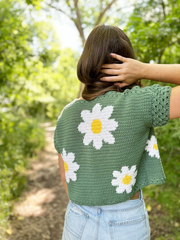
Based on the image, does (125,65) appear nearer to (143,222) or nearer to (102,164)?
(102,164)

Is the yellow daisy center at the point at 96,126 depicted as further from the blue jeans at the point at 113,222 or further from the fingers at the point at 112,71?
the blue jeans at the point at 113,222

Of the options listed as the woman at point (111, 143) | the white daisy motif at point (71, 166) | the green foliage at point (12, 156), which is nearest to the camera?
the woman at point (111, 143)

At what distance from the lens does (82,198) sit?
3.88 ft

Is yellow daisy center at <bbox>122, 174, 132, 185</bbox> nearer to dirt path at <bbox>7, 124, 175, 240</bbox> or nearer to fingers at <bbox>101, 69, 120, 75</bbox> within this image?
fingers at <bbox>101, 69, 120, 75</bbox>

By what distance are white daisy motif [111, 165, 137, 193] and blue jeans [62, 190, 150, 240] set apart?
0.09 metres

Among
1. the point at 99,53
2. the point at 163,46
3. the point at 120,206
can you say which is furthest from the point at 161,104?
the point at 163,46

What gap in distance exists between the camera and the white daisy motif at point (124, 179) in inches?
43.4

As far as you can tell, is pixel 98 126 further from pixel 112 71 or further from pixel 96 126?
pixel 112 71

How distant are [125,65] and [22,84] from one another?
402cm

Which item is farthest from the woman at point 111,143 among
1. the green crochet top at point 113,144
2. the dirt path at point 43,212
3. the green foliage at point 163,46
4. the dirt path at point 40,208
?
the dirt path at point 40,208

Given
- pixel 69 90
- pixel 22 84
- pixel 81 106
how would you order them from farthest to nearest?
1. pixel 69 90
2. pixel 22 84
3. pixel 81 106

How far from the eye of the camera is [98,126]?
1.13 metres

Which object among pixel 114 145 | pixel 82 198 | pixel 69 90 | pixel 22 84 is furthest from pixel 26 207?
pixel 69 90

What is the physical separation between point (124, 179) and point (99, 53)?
24.6 inches
